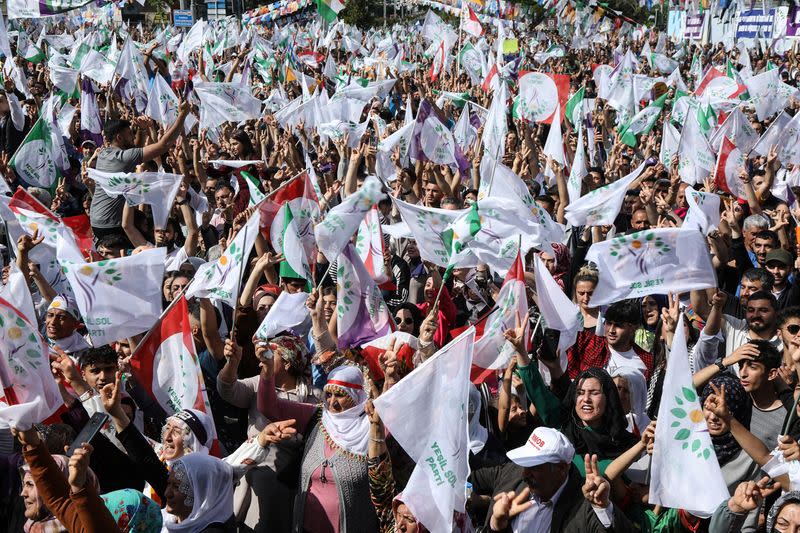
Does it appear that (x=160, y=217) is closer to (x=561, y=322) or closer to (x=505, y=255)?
(x=505, y=255)

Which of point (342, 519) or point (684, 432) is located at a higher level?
point (684, 432)

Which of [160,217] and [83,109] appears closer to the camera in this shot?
[160,217]

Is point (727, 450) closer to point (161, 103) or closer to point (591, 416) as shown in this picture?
point (591, 416)

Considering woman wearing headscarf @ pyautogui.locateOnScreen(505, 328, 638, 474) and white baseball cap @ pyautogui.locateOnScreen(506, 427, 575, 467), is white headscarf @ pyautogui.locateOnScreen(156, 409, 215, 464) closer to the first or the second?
white baseball cap @ pyautogui.locateOnScreen(506, 427, 575, 467)

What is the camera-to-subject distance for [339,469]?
12.8 feet

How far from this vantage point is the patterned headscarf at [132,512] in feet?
10.8

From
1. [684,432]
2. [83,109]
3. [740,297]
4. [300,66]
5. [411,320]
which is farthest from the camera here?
[300,66]

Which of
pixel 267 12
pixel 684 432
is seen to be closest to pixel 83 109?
pixel 684 432

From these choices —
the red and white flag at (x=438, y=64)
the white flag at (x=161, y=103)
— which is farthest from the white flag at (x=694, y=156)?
the red and white flag at (x=438, y=64)

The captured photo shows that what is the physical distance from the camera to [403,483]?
159 inches

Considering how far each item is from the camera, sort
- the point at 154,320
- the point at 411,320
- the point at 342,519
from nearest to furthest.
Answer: the point at 342,519 < the point at 154,320 < the point at 411,320

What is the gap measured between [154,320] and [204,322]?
0.26 meters

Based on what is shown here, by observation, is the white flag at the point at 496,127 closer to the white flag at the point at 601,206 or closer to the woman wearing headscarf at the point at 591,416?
the white flag at the point at 601,206

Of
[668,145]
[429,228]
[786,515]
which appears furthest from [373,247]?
[668,145]
